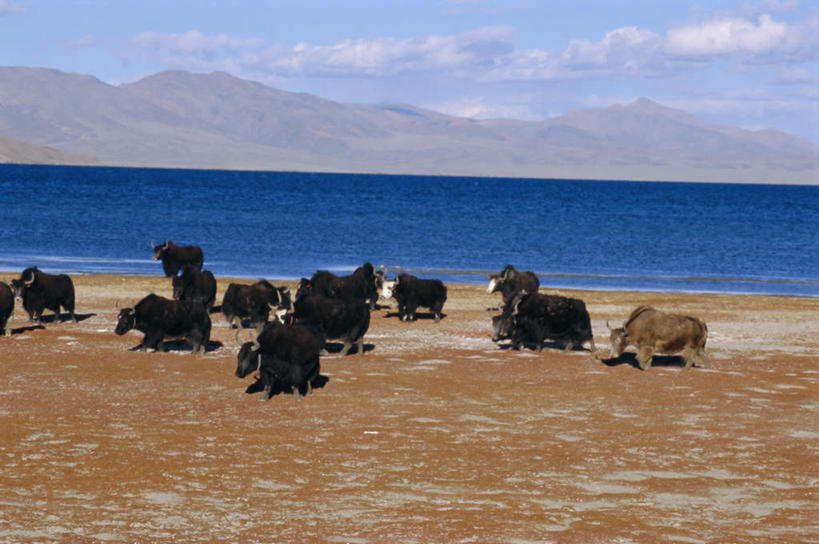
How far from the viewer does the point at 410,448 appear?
12328mm

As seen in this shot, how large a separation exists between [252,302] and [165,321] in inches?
125

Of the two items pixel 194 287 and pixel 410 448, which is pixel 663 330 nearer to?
pixel 410 448

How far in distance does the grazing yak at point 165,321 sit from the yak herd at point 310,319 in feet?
0.06

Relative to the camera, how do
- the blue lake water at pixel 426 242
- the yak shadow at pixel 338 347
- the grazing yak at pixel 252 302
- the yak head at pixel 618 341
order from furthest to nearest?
the blue lake water at pixel 426 242 < the grazing yak at pixel 252 302 < the yak shadow at pixel 338 347 < the yak head at pixel 618 341

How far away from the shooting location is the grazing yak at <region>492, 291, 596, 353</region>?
63.7ft

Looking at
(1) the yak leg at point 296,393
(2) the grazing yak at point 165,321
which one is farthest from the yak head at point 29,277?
(1) the yak leg at point 296,393

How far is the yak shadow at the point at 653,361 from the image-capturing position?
1835 centimetres

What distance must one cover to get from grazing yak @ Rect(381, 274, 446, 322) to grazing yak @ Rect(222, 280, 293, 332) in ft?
10.4

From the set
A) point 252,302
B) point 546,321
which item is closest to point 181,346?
point 252,302

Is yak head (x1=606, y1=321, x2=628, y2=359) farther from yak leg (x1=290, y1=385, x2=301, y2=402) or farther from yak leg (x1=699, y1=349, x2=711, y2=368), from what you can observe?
yak leg (x1=290, y1=385, x2=301, y2=402)

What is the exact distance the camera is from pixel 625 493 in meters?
10.7

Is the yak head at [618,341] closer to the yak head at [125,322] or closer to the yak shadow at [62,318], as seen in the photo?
the yak head at [125,322]

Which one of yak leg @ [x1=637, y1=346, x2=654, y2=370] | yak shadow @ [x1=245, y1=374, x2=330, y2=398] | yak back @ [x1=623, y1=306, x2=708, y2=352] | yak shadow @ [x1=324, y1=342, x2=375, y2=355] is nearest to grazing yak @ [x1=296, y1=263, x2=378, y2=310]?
yak shadow @ [x1=324, y1=342, x2=375, y2=355]

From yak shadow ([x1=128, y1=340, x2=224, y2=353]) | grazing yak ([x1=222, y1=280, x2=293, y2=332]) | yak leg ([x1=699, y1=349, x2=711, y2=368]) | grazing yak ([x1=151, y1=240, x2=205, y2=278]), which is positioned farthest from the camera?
grazing yak ([x1=151, y1=240, x2=205, y2=278])
